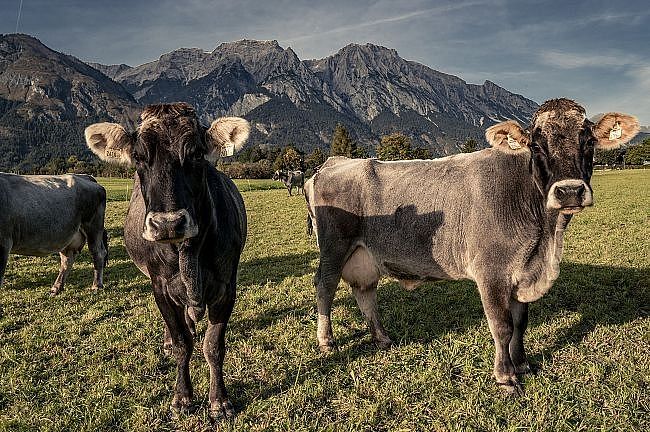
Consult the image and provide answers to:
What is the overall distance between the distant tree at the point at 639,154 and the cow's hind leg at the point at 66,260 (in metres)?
122

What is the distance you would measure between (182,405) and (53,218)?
19.4 ft

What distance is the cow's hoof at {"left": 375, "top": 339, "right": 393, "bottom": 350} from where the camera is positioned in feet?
18.0

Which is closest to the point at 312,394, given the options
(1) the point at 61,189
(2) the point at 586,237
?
(1) the point at 61,189

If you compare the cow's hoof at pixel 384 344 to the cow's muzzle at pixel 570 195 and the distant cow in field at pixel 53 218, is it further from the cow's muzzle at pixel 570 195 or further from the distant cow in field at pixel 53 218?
the distant cow in field at pixel 53 218

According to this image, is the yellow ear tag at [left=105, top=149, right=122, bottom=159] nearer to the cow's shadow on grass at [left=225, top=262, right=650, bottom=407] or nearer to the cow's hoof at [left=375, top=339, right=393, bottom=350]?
the cow's shadow on grass at [left=225, top=262, right=650, bottom=407]

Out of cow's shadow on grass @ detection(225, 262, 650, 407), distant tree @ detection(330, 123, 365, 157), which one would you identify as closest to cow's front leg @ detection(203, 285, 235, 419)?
cow's shadow on grass @ detection(225, 262, 650, 407)

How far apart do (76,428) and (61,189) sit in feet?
20.4

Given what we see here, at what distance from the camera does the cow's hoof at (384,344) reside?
548cm

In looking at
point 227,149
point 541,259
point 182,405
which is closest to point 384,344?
point 541,259

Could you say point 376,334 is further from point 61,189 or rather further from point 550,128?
point 61,189

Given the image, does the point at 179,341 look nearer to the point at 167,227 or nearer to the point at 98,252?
the point at 167,227

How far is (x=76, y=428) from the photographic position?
3.87 m

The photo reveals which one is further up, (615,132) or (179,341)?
(615,132)

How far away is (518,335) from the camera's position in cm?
482
